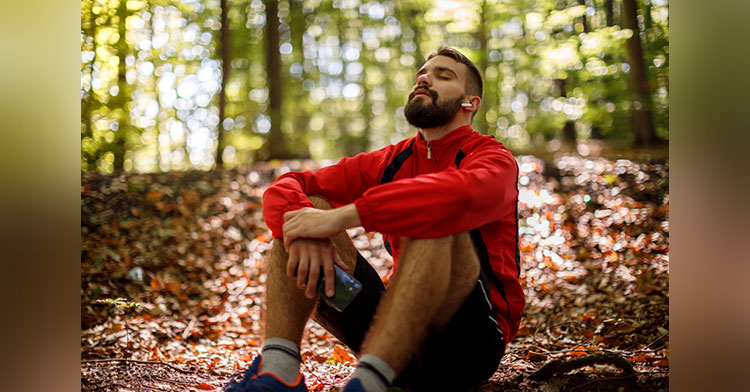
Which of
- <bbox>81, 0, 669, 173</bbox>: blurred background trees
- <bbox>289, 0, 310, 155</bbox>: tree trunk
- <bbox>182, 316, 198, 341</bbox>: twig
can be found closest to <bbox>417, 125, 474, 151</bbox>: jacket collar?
<bbox>182, 316, 198, 341</bbox>: twig

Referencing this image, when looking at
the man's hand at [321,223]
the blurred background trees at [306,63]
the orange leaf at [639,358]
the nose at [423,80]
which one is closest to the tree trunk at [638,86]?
the blurred background trees at [306,63]

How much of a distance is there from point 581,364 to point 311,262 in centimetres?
149

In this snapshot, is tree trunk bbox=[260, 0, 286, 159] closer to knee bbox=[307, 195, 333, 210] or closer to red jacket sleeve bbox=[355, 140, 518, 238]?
knee bbox=[307, 195, 333, 210]

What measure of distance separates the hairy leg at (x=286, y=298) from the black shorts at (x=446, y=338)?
12 cm

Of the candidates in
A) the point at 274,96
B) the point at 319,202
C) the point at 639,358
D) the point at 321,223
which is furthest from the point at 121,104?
the point at 639,358

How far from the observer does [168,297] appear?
4.65 m

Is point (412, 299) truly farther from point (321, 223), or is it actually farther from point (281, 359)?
point (281, 359)

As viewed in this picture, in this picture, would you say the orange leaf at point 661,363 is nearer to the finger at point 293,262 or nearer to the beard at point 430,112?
the beard at point 430,112

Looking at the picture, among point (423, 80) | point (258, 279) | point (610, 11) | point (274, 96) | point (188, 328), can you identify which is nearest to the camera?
point (423, 80)

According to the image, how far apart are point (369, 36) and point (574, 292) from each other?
8877mm

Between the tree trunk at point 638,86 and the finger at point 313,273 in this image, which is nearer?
the finger at point 313,273

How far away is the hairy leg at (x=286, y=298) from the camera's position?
203 cm

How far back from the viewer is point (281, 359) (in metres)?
1.95
